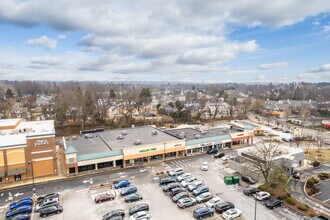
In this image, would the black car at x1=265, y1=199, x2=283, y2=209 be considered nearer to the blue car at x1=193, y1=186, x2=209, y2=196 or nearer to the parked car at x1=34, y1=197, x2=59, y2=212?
the blue car at x1=193, y1=186, x2=209, y2=196

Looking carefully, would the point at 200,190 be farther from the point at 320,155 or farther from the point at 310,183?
the point at 320,155

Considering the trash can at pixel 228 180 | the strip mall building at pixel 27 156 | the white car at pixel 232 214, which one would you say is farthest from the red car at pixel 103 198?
the trash can at pixel 228 180

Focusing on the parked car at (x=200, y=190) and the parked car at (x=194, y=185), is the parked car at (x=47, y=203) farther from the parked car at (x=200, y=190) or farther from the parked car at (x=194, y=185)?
the parked car at (x=200, y=190)

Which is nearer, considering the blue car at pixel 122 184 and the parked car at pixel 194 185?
the parked car at pixel 194 185

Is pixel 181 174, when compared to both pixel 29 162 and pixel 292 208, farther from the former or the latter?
pixel 29 162

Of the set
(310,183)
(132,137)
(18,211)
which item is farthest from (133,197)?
(310,183)

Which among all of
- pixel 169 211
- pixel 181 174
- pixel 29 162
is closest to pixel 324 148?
pixel 181 174
